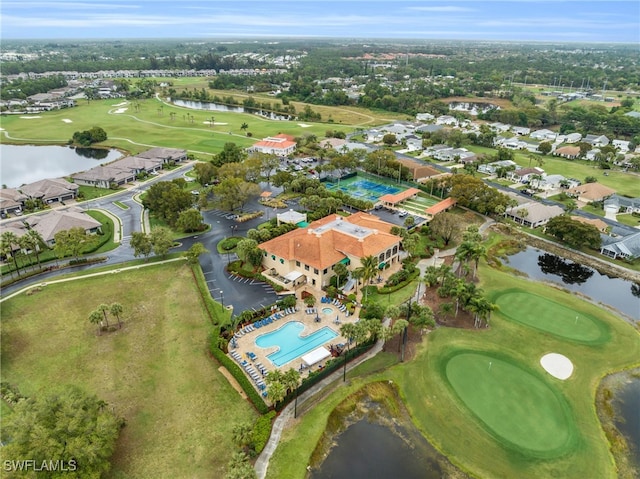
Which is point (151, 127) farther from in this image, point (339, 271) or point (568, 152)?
point (568, 152)

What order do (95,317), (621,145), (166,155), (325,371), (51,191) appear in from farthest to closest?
1. (621,145)
2. (166,155)
3. (51,191)
4. (95,317)
5. (325,371)

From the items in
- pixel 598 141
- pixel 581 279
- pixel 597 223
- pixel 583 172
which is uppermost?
pixel 598 141

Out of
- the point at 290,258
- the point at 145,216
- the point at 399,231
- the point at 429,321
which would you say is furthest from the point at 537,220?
the point at 145,216

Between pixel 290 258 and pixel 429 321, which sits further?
pixel 290 258

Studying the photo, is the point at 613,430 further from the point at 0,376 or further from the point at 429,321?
the point at 0,376

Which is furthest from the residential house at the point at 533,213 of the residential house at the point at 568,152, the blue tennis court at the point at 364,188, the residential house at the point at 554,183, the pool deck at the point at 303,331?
the residential house at the point at 568,152

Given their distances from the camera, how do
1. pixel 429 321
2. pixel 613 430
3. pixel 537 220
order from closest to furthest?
pixel 613 430 → pixel 429 321 → pixel 537 220

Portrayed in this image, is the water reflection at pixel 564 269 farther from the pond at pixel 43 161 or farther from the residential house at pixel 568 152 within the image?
the pond at pixel 43 161

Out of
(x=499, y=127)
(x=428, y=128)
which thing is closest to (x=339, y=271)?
(x=428, y=128)
